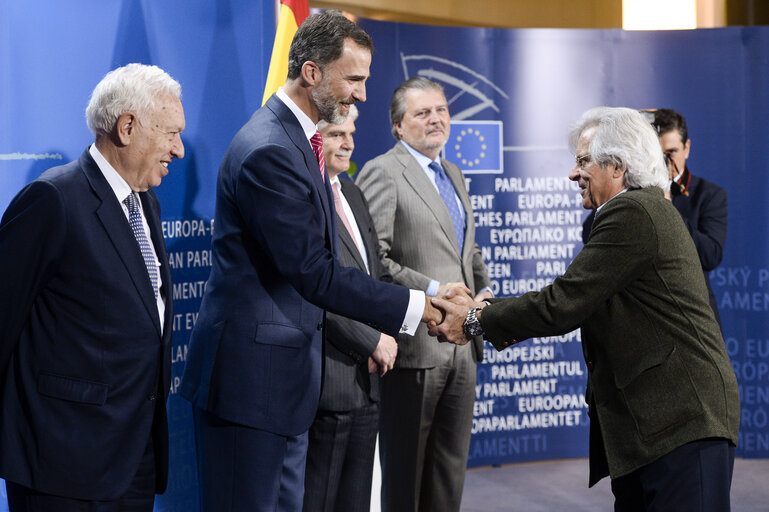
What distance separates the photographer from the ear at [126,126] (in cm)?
207

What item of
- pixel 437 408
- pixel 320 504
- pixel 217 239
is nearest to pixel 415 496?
pixel 437 408

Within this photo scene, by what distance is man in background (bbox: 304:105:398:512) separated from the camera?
2.77 meters

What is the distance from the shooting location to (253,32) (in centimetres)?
308

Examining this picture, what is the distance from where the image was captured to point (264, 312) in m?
2.20

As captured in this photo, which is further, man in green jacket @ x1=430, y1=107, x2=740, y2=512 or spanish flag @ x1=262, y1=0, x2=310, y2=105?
spanish flag @ x1=262, y1=0, x2=310, y2=105

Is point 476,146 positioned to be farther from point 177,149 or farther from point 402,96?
point 177,149

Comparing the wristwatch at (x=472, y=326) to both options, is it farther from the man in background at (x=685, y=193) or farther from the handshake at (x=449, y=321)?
the man in background at (x=685, y=193)

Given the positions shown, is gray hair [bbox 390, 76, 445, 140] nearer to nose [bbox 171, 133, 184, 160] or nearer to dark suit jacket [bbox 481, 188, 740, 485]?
dark suit jacket [bbox 481, 188, 740, 485]

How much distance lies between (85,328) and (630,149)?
4.72 ft

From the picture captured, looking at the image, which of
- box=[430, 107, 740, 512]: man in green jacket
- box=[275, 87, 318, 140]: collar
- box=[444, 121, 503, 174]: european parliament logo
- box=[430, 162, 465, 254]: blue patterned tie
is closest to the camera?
box=[430, 107, 740, 512]: man in green jacket

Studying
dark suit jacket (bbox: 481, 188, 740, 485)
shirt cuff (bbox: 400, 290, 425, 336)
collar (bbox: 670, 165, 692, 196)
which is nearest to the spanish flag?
shirt cuff (bbox: 400, 290, 425, 336)

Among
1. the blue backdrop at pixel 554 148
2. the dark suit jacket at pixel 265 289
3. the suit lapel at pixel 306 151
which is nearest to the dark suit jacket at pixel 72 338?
the dark suit jacket at pixel 265 289

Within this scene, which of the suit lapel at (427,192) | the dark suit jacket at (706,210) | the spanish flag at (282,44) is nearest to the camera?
the spanish flag at (282,44)

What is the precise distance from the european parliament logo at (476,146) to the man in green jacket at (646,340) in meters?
2.58
